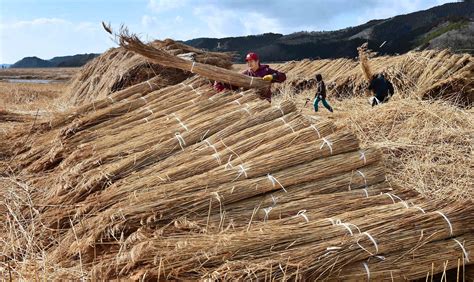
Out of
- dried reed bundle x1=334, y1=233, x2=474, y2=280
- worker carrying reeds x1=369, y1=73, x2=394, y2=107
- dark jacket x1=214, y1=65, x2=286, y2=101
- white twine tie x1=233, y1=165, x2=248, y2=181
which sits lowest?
dried reed bundle x1=334, y1=233, x2=474, y2=280

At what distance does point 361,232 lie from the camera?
2273 mm

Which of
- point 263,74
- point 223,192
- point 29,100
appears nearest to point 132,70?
point 263,74

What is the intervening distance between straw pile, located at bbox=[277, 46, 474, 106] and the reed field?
3.65 metres

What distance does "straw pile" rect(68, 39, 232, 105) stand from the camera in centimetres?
473

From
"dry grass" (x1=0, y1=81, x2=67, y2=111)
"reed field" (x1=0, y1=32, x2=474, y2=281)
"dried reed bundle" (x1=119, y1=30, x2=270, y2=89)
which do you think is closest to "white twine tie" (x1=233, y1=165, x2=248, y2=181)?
"reed field" (x1=0, y1=32, x2=474, y2=281)

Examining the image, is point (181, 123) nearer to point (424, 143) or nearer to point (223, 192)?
point (223, 192)

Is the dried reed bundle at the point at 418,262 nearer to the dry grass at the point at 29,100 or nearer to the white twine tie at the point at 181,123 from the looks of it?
the white twine tie at the point at 181,123

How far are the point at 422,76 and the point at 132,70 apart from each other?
213 inches

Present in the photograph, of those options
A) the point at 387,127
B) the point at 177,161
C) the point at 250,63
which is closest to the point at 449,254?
the point at 177,161

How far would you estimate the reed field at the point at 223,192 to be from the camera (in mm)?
2141

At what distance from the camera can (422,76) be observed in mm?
8547

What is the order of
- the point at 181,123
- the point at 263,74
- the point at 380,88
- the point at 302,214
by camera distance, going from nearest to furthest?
the point at 302,214 → the point at 181,123 → the point at 263,74 → the point at 380,88

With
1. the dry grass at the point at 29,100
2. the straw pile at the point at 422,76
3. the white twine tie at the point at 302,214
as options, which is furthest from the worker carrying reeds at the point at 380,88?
the white twine tie at the point at 302,214

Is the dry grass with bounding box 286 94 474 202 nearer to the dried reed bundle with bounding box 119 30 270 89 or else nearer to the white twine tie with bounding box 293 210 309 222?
the white twine tie with bounding box 293 210 309 222
